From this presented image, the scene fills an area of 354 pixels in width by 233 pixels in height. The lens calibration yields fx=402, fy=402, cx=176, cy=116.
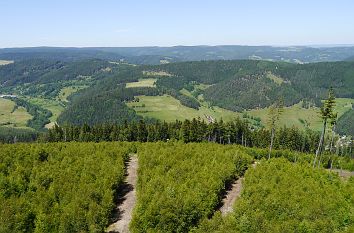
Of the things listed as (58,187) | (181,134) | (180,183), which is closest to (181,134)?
(181,134)

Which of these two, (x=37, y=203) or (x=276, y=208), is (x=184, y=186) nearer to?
(x=276, y=208)

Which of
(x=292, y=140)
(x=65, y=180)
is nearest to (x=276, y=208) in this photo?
(x=65, y=180)

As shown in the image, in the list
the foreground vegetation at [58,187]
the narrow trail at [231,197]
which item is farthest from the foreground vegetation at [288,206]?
the foreground vegetation at [58,187]

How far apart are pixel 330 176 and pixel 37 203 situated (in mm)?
70046

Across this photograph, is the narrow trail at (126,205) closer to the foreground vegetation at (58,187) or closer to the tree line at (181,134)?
the foreground vegetation at (58,187)

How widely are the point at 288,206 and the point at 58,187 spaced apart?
43659mm

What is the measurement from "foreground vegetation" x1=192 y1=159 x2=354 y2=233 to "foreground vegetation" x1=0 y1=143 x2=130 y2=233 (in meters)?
20.8

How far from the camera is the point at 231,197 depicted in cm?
8550

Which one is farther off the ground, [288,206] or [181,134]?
[288,206]

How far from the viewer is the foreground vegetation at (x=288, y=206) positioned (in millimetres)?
59688

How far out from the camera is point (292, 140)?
185m

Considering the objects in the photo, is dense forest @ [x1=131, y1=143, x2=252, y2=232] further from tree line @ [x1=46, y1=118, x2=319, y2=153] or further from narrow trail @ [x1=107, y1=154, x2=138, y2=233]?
tree line @ [x1=46, y1=118, x2=319, y2=153]

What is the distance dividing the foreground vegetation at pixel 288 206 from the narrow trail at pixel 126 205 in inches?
747

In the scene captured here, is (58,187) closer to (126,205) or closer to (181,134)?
(126,205)
